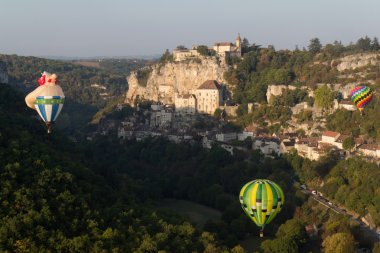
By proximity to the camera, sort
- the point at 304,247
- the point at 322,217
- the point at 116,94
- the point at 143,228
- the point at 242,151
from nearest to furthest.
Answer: the point at 143,228 → the point at 304,247 → the point at 322,217 → the point at 242,151 → the point at 116,94

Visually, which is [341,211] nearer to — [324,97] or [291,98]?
[324,97]

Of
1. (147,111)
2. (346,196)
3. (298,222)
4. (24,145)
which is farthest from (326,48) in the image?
(24,145)

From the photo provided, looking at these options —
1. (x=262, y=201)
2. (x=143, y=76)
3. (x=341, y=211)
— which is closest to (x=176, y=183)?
(x=341, y=211)

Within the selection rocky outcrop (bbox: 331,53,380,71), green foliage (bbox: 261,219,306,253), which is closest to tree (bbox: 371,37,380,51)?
rocky outcrop (bbox: 331,53,380,71)

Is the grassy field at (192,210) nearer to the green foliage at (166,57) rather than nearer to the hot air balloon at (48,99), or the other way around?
the hot air balloon at (48,99)

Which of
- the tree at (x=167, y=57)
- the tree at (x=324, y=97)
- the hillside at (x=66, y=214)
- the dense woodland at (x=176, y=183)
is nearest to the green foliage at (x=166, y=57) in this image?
the tree at (x=167, y=57)

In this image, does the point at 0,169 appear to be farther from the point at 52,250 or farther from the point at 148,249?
the point at 148,249

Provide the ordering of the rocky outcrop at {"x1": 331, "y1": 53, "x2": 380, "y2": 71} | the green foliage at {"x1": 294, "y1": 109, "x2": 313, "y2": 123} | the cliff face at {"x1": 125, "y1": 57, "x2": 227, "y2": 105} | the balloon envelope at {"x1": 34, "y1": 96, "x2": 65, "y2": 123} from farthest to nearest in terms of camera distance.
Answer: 1. the cliff face at {"x1": 125, "y1": 57, "x2": 227, "y2": 105}
2. the rocky outcrop at {"x1": 331, "y1": 53, "x2": 380, "y2": 71}
3. the green foliage at {"x1": 294, "y1": 109, "x2": 313, "y2": 123}
4. the balloon envelope at {"x1": 34, "y1": 96, "x2": 65, "y2": 123}

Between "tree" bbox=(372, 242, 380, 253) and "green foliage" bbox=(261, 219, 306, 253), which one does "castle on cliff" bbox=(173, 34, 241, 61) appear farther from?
"tree" bbox=(372, 242, 380, 253)
